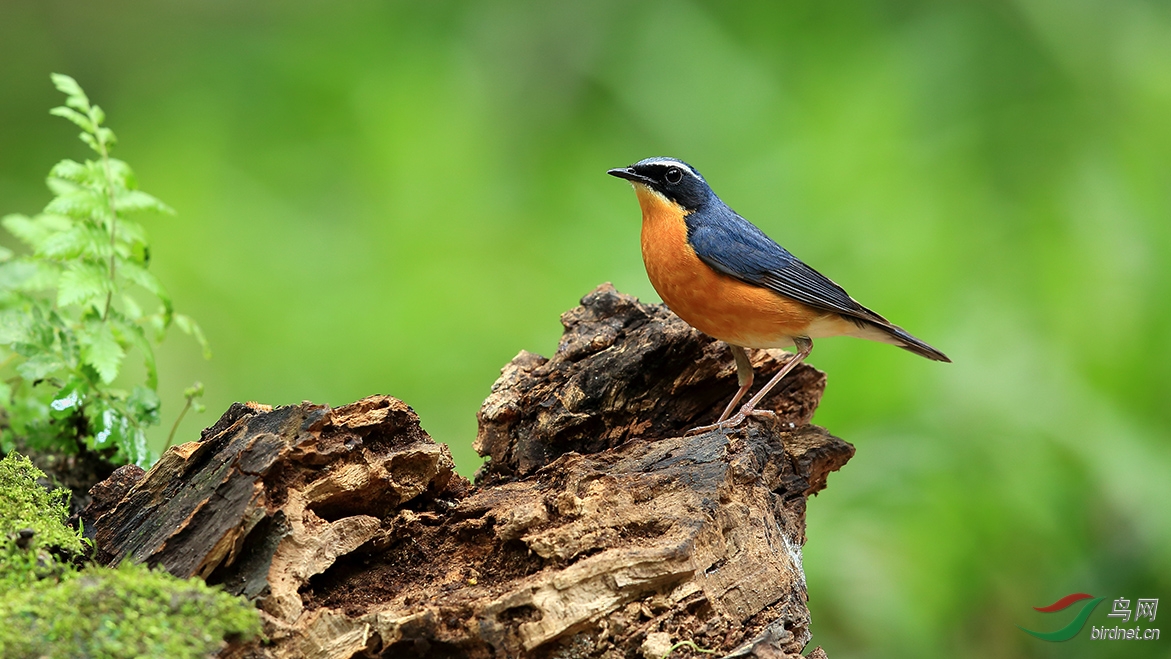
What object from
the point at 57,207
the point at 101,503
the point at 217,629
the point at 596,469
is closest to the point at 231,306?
the point at 57,207

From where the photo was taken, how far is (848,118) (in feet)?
28.5

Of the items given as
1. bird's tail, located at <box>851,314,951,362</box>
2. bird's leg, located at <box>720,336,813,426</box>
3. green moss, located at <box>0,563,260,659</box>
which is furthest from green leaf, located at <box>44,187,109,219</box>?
bird's tail, located at <box>851,314,951,362</box>

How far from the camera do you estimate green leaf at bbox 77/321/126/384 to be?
436 cm

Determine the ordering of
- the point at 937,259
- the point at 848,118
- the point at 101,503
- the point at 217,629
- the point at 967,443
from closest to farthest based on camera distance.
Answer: the point at 217,629 < the point at 101,503 < the point at 967,443 < the point at 937,259 < the point at 848,118

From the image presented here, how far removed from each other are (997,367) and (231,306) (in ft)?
19.7

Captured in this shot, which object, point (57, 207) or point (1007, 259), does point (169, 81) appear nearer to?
point (57, 207)

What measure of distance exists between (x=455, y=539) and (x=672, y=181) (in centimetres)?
254

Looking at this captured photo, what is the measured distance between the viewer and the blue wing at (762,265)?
5.14m

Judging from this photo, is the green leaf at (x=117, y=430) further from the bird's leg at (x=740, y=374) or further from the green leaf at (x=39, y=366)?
the bird's leg at (x=740, y=374)

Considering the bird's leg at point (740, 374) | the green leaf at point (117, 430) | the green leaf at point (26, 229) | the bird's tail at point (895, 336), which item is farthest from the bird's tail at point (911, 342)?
the green leaf at point (26, 229)

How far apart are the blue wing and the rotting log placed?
1081 millimetres

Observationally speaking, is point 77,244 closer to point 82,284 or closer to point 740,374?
point 82,284

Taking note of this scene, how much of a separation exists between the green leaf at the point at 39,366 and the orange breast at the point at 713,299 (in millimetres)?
2842

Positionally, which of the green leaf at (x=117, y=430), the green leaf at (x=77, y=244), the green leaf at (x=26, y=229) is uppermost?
the green leaf at (x=26, y=229)
